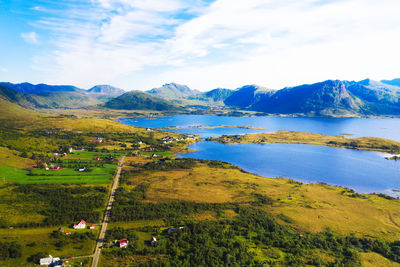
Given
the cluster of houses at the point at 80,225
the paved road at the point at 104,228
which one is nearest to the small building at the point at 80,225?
the cluster of houses at the point at 80,225

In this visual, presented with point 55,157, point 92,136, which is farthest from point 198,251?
point 92,136

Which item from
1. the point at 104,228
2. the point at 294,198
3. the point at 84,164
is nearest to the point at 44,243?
the point at 104,228

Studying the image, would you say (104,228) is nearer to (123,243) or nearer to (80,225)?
(80,225)

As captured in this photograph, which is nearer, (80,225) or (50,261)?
(50,261)

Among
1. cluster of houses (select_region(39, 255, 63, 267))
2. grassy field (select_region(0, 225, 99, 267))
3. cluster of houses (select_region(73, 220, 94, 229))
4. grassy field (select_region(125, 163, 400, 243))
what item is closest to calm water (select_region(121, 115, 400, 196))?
grassy field (select_region(125, 163, 400, 243))

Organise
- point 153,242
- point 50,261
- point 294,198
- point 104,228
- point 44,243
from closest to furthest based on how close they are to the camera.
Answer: point 50,261
point 44,243
point 153,242
point 104,228
point 294,198

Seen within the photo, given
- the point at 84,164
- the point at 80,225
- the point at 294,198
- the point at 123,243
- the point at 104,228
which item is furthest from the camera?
the point at 84,164

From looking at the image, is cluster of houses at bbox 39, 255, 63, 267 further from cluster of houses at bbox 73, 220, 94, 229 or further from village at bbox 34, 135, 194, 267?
cluster of houses at bbox 73, 220, 94, 229

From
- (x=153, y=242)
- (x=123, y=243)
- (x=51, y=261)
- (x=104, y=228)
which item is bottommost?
(x=153, y=242)

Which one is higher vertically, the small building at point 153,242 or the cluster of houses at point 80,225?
the cluster of houses at point 80,225

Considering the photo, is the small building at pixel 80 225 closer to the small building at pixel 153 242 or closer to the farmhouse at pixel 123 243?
the farmhouse at pixel 123 243

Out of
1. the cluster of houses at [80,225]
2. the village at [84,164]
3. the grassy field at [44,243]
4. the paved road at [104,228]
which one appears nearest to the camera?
the paved road at [104,228]

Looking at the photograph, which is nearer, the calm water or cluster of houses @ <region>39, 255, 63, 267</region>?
cluster of houses @ <region>39, 255, 63, 267</region>
